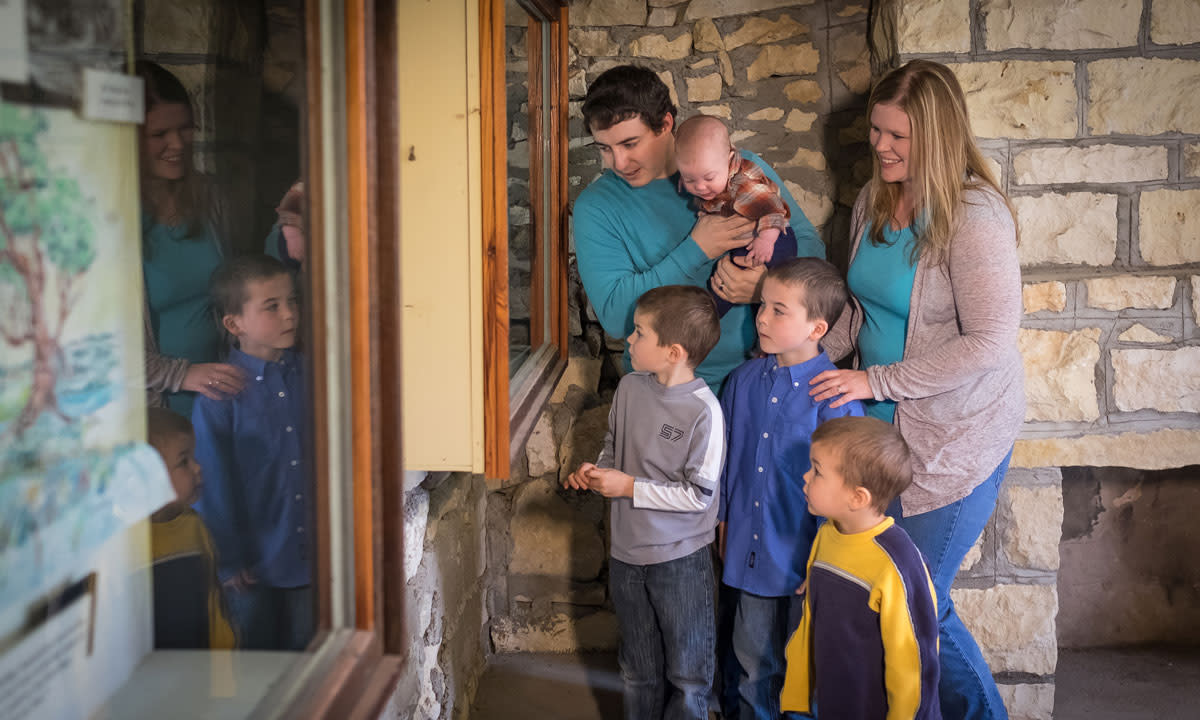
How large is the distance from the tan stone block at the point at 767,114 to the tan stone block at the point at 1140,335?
1366 millimetres

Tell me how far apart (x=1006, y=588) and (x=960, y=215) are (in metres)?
1.49

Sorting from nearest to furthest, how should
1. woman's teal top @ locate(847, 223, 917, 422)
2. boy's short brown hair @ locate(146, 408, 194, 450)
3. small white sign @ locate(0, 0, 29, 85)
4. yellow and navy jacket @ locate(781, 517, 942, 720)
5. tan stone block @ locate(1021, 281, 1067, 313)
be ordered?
small white sign @ locate(0, 0, 29, 85)
boy's short brown hair @ locate(146, 408, 194, 450)
yellow and navy jacket @ locate(781, 517, 942, 720)
woman's teal top @ locate(847, 223, 917, 422)
tan stone block @ locate(1021, 281, 1067, 313)

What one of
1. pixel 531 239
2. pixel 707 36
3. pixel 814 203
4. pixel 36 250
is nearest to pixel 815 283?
pixel 531 239

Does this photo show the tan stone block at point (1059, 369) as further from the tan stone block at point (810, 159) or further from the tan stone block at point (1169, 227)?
the tan stone block at point (810, 159)

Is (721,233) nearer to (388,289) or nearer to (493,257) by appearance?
(493,257)

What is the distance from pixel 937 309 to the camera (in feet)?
8.16

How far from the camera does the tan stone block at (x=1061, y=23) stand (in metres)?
3.01

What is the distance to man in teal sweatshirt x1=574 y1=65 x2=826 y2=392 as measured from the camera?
8.77 ft

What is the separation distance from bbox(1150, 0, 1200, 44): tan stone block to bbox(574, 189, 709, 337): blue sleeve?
168 centimetres

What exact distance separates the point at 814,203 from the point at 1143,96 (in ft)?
3.54

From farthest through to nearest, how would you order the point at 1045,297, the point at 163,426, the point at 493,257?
the point at 1045,297 < the point at 493,257 < the point at 163,426

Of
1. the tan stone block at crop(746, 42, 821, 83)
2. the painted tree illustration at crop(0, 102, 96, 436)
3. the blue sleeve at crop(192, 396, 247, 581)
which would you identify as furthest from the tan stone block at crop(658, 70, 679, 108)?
the painted tree illustration at crop(0, 102, 96, 436)

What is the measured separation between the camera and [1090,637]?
3688 millimetres

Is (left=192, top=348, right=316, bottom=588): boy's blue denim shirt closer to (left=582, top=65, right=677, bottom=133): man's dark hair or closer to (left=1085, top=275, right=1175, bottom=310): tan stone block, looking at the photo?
(left=582, top=65, right=677, bottom=133): man's dark hair
